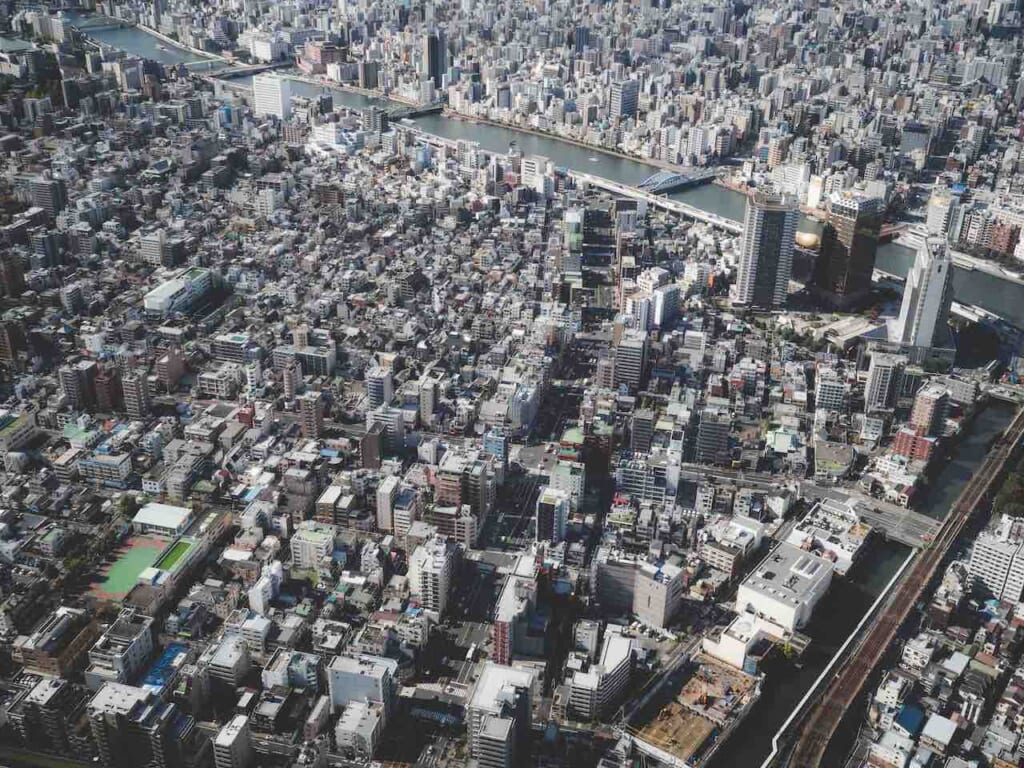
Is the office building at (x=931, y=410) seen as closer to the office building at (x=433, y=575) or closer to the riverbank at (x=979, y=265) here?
the riverbank at (x=979, y=265)

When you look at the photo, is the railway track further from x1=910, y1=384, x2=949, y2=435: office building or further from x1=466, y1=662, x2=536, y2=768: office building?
x1=466, y1=662, x2=536, y2=768: office building

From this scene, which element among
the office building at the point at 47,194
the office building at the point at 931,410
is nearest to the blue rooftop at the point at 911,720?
the office building at the point at 931,410

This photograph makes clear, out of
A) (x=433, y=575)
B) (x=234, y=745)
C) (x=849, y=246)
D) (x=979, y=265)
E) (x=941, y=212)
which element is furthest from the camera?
(x=941, y=212)

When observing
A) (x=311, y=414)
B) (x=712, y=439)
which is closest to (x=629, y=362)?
(x=712, y=439)

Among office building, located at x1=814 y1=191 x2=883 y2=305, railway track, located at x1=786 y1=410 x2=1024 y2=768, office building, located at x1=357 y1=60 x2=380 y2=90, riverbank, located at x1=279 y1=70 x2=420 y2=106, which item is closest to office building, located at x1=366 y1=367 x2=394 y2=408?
railway track, located at x1=786 y1=410 x2=1024 y2=768

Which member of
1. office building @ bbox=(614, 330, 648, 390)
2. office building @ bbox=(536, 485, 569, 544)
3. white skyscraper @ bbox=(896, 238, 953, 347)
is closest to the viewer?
office building @ bbox=(536, 485, 569, 544)

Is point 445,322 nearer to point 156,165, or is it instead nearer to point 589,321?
point 589,321

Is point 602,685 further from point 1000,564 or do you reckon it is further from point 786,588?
point 1000,564
